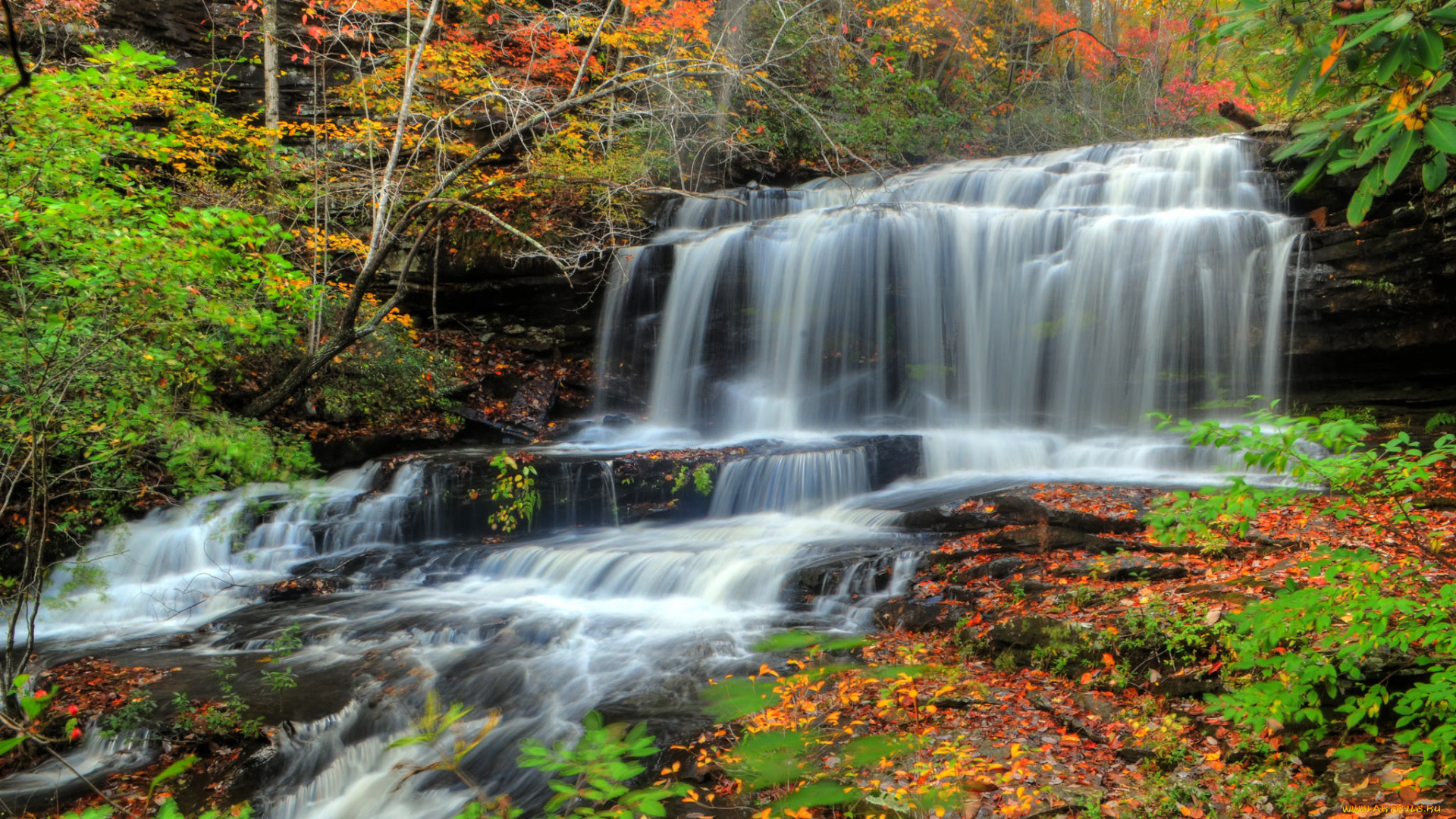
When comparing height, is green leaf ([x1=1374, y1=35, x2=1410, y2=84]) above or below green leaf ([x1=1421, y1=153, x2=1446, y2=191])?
above

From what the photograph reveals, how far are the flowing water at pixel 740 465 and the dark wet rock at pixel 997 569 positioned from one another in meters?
0.53

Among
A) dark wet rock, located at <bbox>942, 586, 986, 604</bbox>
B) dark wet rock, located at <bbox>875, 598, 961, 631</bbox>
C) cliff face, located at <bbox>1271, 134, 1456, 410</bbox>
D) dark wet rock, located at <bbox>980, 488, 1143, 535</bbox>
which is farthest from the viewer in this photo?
cliff face, located at <bbox>1271, 134, 1456, 410</bbox>

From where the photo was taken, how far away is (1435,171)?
2.21 metres

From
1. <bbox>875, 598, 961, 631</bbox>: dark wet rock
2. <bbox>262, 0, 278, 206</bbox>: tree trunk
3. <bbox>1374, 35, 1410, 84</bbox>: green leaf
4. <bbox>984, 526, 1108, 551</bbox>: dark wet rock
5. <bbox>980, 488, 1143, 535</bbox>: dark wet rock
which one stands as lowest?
<bbox>875, 598, 961, 631</bbox>: dark wet rock

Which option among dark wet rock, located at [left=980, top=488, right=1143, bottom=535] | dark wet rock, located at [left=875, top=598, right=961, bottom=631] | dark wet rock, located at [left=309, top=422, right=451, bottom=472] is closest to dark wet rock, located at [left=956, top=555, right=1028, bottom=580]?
dark wet rock, located at [left=875, top=598, right=961, bottom=631]

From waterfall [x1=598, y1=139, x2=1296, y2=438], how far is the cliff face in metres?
0.40

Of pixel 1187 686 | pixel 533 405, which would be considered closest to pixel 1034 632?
pixel 1187 686

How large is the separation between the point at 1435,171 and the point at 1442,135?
319 millimetres

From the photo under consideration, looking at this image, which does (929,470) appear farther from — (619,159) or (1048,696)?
(619,159)

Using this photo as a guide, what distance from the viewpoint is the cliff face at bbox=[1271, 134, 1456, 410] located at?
8773mm

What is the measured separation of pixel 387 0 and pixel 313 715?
33.0 feet

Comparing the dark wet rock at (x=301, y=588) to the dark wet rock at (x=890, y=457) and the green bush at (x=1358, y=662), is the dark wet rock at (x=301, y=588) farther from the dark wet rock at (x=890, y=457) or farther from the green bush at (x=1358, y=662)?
the green bush at (x=1358, y=662)

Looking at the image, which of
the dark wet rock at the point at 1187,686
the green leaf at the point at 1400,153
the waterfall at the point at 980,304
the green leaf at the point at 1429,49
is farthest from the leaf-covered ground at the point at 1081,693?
the waterfall at the point at 980,304

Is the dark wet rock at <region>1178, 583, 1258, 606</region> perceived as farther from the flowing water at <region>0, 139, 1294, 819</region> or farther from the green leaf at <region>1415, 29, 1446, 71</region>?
the green leaf at <region>1415, 29, 1446, 71</region>
